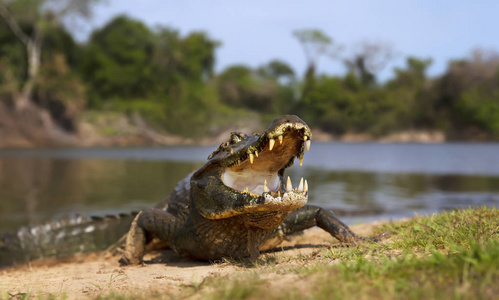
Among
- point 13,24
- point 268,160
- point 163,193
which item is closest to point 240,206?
point 268,160

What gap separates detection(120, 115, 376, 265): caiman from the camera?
285 cm

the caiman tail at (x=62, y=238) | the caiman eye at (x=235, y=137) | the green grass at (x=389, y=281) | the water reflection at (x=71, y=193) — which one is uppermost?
the caiman eye at (x=235, y=137)

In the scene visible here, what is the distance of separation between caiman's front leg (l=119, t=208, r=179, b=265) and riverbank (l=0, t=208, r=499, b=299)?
175 mm

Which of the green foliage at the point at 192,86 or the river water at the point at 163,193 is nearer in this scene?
the river water at the point at 163,193

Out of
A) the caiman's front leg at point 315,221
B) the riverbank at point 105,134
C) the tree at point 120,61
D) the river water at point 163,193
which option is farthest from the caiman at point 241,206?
the tree at point 120,61

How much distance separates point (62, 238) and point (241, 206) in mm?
3732

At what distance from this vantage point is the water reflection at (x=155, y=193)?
862cm

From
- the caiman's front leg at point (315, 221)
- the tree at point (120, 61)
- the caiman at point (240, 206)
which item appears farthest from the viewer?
the tree at point (120, 61)

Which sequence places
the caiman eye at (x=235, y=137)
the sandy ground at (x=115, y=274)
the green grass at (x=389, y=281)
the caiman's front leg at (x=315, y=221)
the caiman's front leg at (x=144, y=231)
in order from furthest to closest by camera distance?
1. the caiman's front leg at (x=144, y=231)
2. the caiman's front leg at (x=315, y=221)
3. the caiman eye at (x=235, y=137)
4. the sandy ground at (x=115, y=274)
5. the green grass at (x=389, y=281)

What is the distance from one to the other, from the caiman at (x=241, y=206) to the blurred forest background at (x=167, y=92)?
36660mm

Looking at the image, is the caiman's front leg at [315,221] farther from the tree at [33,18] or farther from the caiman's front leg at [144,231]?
the tree at [33,18]

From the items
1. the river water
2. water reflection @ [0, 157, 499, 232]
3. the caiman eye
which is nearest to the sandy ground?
the caiman eye

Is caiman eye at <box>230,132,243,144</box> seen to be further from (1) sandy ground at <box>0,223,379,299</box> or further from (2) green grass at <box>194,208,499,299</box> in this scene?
(2) green grass at <box>194,208,499,299</box>

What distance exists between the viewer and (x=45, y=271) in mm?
4340
